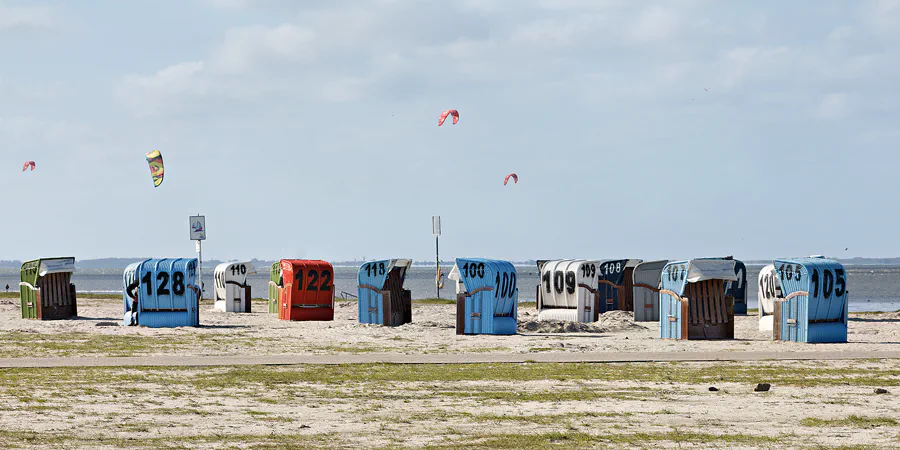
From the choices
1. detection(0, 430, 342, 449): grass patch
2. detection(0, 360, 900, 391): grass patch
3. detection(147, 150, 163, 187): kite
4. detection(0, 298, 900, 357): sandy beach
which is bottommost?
detection(0, 298, 900, 357): sandy beach

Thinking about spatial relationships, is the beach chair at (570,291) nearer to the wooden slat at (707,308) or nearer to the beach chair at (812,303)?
the wooden slat at (707,308)

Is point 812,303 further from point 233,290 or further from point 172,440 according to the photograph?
point 233,290

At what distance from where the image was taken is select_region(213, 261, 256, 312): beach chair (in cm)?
4091

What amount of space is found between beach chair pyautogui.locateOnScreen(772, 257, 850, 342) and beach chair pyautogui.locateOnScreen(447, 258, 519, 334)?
647 cm

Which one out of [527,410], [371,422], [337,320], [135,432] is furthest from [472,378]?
[337,320]

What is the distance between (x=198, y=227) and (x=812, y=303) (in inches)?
1161

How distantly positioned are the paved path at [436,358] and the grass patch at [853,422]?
7122 mm

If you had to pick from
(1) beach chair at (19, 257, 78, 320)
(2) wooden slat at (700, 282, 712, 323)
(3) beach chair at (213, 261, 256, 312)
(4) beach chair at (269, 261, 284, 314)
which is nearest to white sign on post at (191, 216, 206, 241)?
(3) beach chair at (213, 261, 256, 312)

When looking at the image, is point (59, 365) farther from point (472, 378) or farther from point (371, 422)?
point (371, 422)

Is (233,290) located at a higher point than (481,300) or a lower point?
lower

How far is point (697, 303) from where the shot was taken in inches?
993

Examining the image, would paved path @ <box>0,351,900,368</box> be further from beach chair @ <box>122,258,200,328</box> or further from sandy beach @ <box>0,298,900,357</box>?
beach chair @ <box>122,258,200,328</box>

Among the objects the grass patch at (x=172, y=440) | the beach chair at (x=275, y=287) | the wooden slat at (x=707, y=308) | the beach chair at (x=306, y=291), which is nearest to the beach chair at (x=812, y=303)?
the wooden slat at (x=707, y=308)

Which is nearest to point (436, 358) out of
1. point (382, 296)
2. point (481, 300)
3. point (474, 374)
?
point (474, 374)
